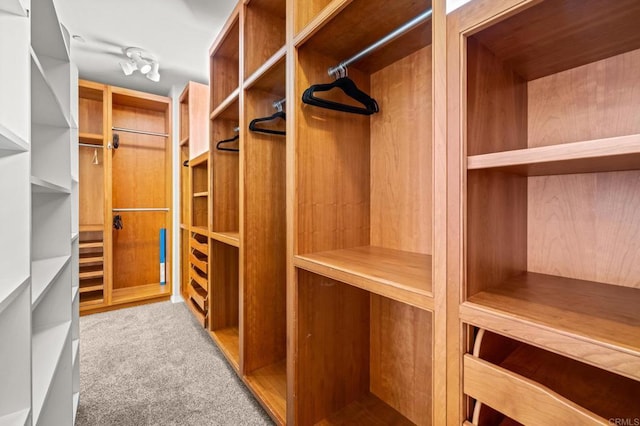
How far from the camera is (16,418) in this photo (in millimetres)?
739

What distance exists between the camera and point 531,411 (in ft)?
1.88

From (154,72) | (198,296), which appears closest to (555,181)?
(198,296)

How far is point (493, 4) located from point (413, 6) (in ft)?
1.64

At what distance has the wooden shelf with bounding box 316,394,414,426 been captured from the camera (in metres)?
1.37

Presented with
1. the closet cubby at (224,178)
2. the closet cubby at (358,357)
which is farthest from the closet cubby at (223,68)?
the closet cubby at (358,357)

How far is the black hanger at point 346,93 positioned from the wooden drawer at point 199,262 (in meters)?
1.80

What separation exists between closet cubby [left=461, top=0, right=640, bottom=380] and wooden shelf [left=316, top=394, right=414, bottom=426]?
0.95 meters

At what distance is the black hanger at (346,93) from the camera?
46.8 inches

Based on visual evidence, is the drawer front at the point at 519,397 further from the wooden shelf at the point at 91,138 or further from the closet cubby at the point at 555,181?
the wooden shelf at the point at 91,138

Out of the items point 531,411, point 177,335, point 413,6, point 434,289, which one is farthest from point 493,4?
point 177,335

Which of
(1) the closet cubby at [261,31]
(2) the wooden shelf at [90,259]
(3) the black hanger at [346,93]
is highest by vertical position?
(1) the closet cubby at [261,31]

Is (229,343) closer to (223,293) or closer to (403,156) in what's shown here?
(223,293)

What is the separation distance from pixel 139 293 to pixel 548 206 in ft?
12.2

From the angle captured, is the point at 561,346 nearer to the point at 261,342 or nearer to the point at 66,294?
the point at 261,342
